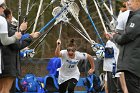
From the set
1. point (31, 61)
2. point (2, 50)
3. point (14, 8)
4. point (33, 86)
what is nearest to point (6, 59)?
point (2, 50)


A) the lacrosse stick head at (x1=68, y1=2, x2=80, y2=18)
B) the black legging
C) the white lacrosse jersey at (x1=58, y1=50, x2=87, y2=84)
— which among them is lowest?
the black legging

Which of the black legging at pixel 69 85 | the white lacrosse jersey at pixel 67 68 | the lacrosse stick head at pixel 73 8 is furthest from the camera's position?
the lacrosse stick head at pixel 73 8

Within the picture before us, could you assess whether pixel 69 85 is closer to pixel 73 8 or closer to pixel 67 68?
pixel 67 68

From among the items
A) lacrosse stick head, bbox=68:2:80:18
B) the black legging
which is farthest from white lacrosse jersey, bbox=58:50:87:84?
lacrosse stick head, bbox=68:2:80:18

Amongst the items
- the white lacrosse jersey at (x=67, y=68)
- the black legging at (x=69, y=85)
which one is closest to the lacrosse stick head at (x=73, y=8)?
the white lacrosse jersey at (x=67, y=68)

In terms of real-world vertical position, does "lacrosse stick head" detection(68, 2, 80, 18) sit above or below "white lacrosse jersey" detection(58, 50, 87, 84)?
above

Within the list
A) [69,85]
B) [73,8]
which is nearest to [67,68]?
[69,85]

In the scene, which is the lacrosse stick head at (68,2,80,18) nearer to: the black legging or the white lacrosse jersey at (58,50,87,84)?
the white lacrosse jersey at (58,50,87,84)

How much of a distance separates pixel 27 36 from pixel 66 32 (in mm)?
16127

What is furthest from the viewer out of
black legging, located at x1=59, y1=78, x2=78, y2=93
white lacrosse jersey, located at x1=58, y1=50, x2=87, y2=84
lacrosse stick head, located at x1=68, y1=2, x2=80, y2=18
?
lacrosse stick head, located at x1=68, y1=2, x2=80, y2=18

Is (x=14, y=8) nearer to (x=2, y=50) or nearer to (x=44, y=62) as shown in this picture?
(x=44, y=62)

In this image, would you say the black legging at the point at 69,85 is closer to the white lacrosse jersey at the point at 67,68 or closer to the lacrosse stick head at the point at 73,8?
the white lacrosse jersey at the point at 67,68

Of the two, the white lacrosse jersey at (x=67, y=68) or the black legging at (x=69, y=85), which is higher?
the white lacrosse jersey at (x=67, y=68)

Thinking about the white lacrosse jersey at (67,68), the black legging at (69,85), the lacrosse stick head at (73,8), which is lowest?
the black legging at (69,85)
